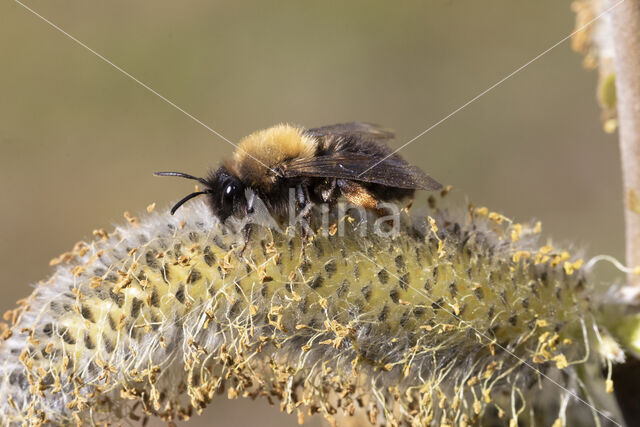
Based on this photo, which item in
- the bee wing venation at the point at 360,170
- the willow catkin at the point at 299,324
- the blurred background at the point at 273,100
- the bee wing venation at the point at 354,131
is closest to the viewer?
the willow catkin at the point at 299,324

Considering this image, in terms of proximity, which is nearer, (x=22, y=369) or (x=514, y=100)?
(x=22, y=369)

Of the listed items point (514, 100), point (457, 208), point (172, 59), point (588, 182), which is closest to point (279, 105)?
point (172, 59)

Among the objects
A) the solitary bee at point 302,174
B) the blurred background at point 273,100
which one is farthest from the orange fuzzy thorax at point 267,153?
the blurred background at point 273,100

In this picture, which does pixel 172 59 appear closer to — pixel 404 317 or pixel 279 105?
pixel 279 105

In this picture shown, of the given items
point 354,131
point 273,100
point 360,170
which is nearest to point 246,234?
point 360,170

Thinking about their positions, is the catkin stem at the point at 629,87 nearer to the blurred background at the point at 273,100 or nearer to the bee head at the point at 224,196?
the bee head at the point at 224,196

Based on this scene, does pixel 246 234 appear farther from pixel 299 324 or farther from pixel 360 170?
pixel 360 170
